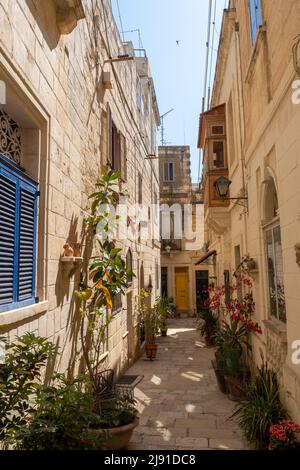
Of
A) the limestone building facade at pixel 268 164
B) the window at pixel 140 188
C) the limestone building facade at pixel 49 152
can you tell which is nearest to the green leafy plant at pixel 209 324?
the limestone building facade at pixel 268 164

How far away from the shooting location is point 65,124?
4.19 meters

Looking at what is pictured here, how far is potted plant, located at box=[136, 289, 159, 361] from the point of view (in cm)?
983

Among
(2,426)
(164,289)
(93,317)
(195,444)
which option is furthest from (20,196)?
(164,289)

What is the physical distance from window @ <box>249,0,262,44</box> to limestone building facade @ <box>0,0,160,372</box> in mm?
2689

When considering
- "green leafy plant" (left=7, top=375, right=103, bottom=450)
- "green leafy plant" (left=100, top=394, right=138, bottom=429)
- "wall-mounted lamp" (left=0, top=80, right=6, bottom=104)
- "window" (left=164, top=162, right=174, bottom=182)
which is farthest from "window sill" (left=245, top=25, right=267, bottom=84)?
"window" (left=164, top=162, right=174, bottom=182)

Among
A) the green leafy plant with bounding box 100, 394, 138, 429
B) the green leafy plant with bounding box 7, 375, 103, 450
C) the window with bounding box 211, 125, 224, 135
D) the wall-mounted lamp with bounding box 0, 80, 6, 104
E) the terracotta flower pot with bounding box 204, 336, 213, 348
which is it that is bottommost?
the terracotta flower pot with bounding box 204, 336, 213, 348

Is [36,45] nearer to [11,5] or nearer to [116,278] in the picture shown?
[11,5]

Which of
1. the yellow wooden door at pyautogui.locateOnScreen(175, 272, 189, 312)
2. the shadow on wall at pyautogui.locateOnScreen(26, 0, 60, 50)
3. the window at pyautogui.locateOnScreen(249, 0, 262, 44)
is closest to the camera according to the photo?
the shadow on wall at pyautogui.locateOnScreen(26, 0, 60, 50)

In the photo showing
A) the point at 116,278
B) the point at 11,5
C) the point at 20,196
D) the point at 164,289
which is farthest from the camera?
the point at 164,289

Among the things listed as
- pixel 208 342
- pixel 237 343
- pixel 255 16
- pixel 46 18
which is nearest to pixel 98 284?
pixel 46 18

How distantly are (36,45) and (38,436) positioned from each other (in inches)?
137

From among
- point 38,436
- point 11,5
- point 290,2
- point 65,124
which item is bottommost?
point 38,436

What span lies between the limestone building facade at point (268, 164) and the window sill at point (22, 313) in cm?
261

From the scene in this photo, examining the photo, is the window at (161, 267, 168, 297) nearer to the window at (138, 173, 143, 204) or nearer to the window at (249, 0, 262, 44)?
the window at (138, 173, 143, 204)
